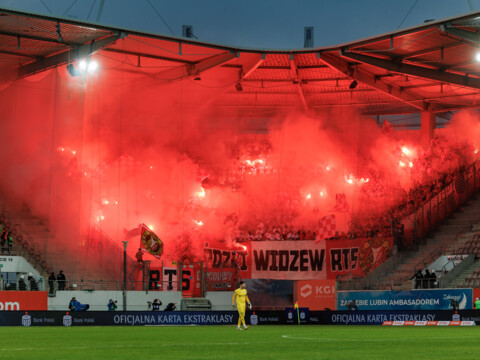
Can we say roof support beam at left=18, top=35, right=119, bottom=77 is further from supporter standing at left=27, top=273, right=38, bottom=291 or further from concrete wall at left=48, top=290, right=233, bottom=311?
concrete wall at left=48, top=290, right=233, bottom=311

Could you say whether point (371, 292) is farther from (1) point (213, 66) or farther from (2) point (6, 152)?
(2) point (6, 152)

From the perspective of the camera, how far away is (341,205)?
51.5 metres

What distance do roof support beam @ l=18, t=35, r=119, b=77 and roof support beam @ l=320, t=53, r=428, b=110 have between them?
11677mm

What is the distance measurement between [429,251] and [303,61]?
42.9 feet

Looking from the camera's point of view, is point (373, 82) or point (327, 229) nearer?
point (327, 229)

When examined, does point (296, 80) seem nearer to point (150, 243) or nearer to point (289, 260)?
point (289, 260)

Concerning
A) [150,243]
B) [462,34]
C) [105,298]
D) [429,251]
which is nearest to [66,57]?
[150,243]

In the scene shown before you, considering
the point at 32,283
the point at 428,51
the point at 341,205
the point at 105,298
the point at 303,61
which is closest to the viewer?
the point at 32,283

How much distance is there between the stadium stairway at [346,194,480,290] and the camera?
1715 inches

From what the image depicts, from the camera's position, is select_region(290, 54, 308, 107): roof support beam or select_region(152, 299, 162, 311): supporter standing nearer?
select_region(152, 299, 162, 311): supporter standing

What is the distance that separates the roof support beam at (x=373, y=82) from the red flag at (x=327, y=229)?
8213 millimetres

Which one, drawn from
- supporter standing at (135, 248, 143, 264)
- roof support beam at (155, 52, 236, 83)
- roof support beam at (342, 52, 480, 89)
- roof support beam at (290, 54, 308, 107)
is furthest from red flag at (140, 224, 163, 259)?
roof support beam at (342, 52, 480, 89)

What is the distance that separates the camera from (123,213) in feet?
169

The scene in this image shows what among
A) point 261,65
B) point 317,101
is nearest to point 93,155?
point 261,65
